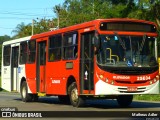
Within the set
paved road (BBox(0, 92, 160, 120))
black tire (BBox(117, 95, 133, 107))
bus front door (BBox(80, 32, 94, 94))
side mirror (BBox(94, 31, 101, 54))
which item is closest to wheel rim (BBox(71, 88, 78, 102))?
paved road (BBox(0, 92, 160, 120))

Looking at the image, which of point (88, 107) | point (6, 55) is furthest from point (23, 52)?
point (88, 107)

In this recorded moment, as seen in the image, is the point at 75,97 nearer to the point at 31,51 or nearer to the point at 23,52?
the point at 31,51

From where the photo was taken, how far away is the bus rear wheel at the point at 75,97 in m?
19.3

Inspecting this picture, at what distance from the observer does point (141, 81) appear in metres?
18.3

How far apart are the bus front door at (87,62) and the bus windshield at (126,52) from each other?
612 mm

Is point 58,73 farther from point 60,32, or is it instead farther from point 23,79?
point 23,79

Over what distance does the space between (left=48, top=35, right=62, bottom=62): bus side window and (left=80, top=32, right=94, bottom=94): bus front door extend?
7.47ft

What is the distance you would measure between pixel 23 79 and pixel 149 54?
346 inches

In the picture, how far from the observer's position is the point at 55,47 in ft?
70.7

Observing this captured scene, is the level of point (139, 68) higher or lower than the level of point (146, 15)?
lower

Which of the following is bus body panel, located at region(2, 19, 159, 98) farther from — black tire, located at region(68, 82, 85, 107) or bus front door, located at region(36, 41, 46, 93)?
black tire, located at region(68, 82, 85, 107)

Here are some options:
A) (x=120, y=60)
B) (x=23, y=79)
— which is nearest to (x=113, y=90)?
(x=120, y=60)

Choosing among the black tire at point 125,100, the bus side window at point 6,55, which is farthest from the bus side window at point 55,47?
the bus side window at point 6,55

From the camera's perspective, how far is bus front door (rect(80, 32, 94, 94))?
18.4 meters
